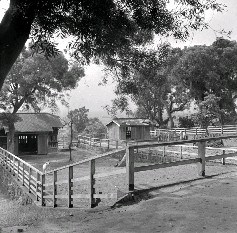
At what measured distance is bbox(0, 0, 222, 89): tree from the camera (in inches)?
243

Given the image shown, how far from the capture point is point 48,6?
720cm

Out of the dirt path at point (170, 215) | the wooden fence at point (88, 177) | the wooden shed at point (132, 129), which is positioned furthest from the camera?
the wooden shed at point (132, 129)

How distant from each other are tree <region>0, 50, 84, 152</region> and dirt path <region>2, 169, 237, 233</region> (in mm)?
24624

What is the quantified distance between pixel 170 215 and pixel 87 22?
505 centimetres

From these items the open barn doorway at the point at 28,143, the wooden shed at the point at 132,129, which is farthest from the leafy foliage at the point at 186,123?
the open barn doorway at the point at 28,143

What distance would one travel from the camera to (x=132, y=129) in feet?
144

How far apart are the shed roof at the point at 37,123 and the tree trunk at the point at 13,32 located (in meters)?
29.2

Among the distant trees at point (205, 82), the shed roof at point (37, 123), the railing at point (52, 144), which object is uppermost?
the distant trees at point (205, 82)

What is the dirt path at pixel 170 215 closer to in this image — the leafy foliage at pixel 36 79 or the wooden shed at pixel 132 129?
the leafy foliage at pixel 36 79

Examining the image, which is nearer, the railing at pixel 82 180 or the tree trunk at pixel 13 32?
the tree trunk at pixel 13 32

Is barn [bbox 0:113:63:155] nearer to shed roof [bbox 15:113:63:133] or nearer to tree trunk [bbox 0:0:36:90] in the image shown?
shed roof [bbox 15:113:63:133]

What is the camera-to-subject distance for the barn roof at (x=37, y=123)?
116 feet

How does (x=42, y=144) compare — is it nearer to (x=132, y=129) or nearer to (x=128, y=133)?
(x=128, y=133)

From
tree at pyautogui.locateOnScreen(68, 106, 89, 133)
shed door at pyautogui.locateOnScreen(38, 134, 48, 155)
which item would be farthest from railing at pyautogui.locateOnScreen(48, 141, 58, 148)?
tree at pyautogui.locateOnScreen(68, 106, 89, 133)
